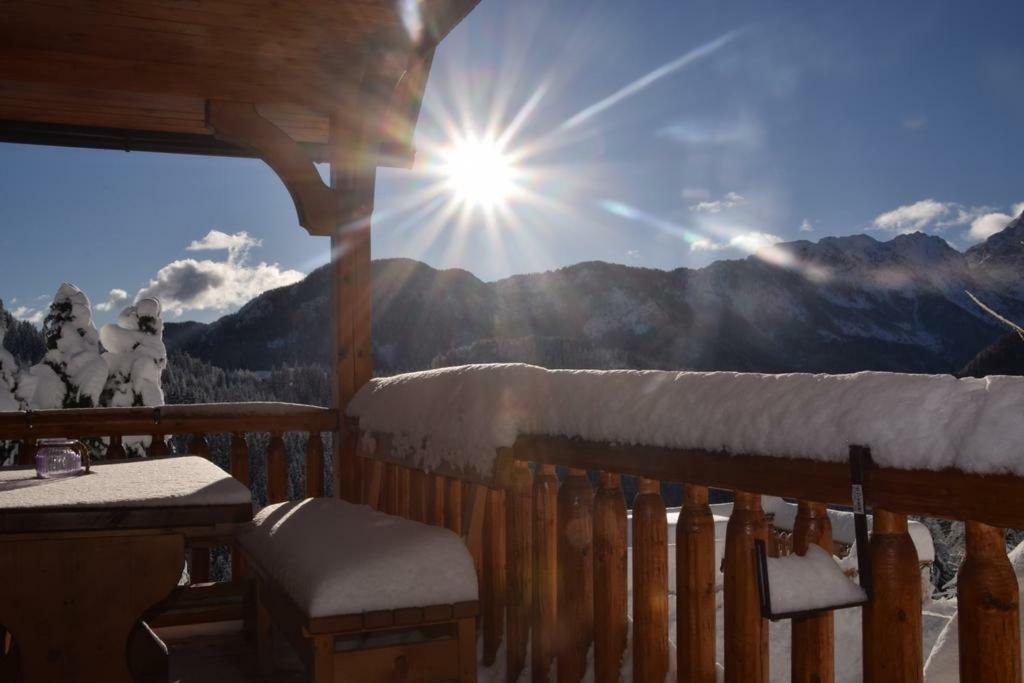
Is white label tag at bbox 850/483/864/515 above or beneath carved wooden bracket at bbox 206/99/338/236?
beneath

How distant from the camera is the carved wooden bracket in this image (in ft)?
14.2

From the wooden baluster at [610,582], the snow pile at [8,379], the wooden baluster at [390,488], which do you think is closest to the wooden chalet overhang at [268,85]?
the wooden baluster at [390,488]

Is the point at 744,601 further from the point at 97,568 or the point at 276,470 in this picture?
the point at 276,470

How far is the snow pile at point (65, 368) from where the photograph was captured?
45.4 feet

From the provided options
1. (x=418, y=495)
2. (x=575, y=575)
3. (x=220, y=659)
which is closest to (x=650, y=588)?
(x=575, y=575)

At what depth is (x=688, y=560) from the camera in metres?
1.63

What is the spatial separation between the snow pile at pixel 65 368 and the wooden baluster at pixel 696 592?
14032 millimetres

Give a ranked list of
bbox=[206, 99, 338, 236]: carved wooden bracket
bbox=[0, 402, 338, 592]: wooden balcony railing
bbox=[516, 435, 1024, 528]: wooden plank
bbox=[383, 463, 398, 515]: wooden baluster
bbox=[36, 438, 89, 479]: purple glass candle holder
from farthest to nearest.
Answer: bbox=[206, 99, 338, 236]: carved wooden bracket → bbox=[0, 402, 338, 592]: wooden balcony railing → bbox=[383, 463, 398, 515]: wooden baluster → bbox=[36, 438, 89, 479]: purple glass candle holder → bbox=[516, 435, 1024, 528]: wooden plank

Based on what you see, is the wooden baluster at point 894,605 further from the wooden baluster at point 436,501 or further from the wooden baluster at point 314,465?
the wooden baluster at point 314,465

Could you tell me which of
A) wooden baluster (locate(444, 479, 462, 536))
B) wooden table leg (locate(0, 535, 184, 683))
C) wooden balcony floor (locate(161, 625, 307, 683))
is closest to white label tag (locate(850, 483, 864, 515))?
wooden table leg (locate(0, 535, 184, 683))

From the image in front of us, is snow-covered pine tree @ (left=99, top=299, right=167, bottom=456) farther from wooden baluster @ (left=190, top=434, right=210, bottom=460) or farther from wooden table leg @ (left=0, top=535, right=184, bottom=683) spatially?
wooden table leg @ (left=0, top=535, right=184, bottom=683)

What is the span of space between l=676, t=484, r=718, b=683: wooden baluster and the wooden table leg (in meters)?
1.25

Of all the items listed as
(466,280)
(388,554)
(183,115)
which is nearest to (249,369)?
(466,280)

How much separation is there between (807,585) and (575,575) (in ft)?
3.08
